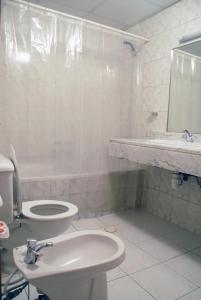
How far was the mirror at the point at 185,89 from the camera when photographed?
2.12 metres

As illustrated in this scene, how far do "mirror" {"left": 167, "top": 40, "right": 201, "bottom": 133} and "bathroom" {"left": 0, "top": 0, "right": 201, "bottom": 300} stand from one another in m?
0.01

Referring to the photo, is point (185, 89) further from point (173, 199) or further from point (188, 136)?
point (173, 199)

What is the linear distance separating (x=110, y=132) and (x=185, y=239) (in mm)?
1216

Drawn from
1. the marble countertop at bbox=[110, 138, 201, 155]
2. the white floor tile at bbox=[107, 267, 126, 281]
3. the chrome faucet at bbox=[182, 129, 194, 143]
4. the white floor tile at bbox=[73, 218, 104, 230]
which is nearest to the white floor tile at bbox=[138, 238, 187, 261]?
the white floor tile at bbox=[107, 267, 126, 281]

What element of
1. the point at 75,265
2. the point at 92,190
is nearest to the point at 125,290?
the point at 75,265

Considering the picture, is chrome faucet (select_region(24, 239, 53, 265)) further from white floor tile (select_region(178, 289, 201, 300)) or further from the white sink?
the white sink

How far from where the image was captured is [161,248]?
1840mm

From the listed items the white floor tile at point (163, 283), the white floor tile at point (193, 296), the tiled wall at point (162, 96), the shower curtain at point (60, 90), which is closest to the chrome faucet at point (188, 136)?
the tiled wall at point (162, 96)

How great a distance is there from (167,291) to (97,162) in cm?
130

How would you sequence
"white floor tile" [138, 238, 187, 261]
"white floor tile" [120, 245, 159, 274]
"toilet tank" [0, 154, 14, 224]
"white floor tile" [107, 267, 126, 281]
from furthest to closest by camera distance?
"white floor tile" [138, 238, 187, 261], "white floor tile" [120, 245, 159, 274], "white floor tile" [107, 267, 126, 281], "toilet tank" [0, 154, 14, 224]

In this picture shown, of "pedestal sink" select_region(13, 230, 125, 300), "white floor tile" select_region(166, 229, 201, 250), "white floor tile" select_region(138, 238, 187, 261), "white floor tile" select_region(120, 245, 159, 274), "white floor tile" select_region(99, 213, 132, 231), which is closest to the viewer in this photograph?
"pedestal sink" select_region(13, 230, 125, 300)

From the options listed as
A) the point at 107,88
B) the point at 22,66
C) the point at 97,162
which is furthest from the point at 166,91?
the point at 22,66

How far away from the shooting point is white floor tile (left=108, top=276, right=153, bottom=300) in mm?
1300

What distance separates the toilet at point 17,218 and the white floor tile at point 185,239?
3.25ft
